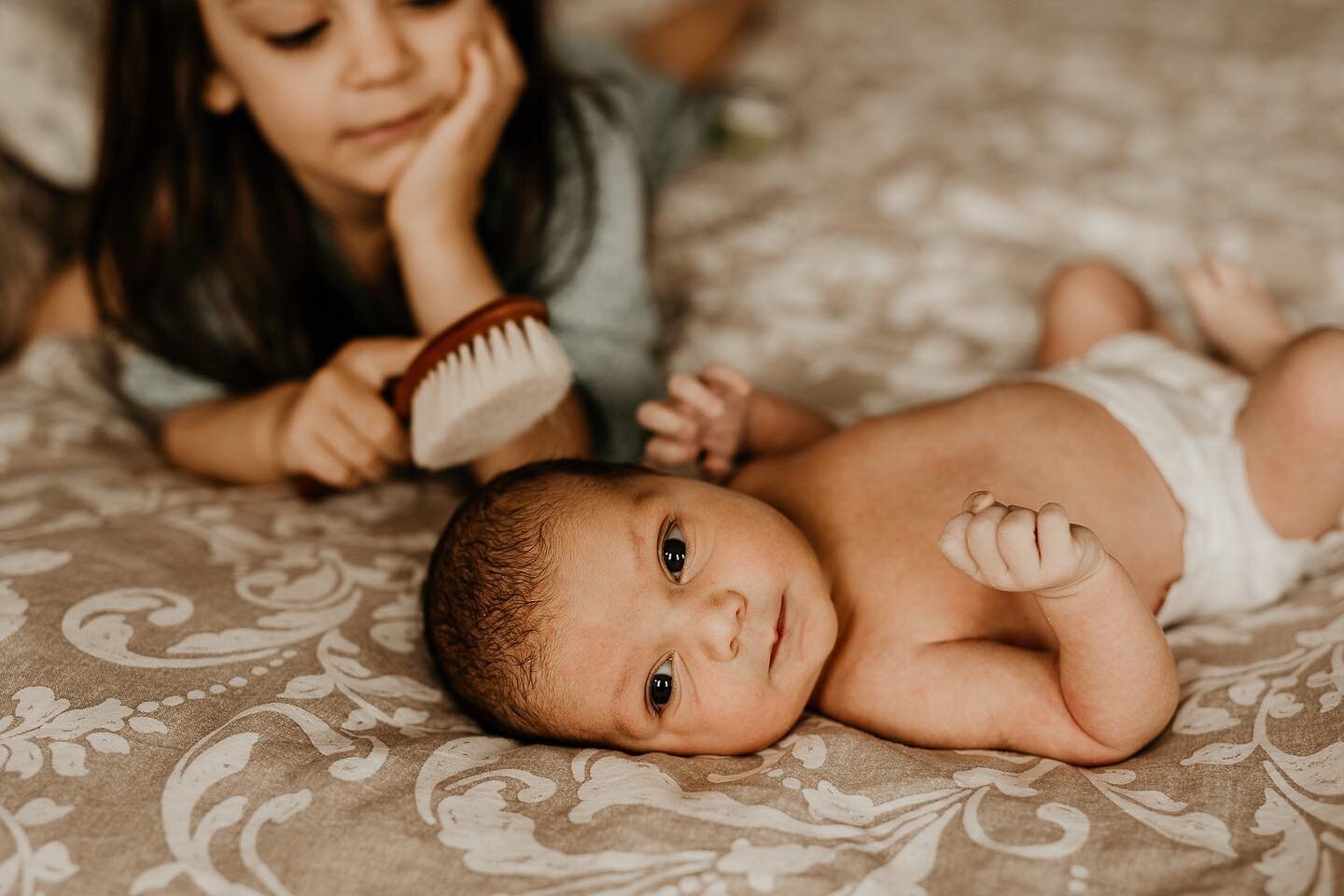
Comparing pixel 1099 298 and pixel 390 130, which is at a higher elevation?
pixel 390 130

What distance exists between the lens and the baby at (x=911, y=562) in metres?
0.77

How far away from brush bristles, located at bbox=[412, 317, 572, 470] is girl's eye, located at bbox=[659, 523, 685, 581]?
0.16 metres

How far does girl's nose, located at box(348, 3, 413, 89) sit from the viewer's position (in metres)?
1.06

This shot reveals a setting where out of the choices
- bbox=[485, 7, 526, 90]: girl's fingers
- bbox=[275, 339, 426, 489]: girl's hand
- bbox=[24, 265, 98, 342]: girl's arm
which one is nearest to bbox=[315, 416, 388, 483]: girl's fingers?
bbox=[275, 339, 426, 489]: girl's hand

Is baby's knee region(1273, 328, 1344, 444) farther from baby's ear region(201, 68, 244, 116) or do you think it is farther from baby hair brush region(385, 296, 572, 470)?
baby's ear region(201, 68, 244, 116)

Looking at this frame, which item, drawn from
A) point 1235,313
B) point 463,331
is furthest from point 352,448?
point 1235,313

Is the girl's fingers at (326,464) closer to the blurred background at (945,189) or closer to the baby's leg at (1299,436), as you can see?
the blurred background at (945,189)

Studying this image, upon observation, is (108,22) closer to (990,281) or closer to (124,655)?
(124,655)

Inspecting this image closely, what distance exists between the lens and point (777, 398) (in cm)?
119

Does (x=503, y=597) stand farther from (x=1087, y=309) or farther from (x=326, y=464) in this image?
(x=1087, y=309)

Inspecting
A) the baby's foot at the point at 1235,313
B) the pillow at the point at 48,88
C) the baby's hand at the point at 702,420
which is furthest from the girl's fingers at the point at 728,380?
the pillow at the point at 48,88

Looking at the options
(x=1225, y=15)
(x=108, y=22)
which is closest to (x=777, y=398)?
(x=108, y=22)

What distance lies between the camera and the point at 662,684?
849 millimetres

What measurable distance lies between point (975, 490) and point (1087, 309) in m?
0.40
